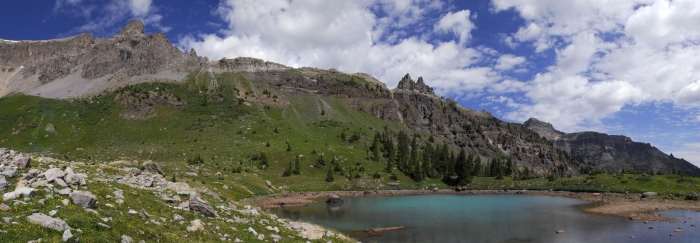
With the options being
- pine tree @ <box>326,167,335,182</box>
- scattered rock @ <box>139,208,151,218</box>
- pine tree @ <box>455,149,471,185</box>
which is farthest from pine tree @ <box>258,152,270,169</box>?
scattered rock @ <box>139,208,151,218</box>

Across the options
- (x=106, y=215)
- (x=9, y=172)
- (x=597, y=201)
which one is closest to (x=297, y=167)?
(x=597, y=201)

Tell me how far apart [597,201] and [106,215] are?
305 feet

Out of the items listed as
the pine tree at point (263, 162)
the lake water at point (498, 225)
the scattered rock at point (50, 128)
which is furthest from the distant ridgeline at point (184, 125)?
the lake water at point (498, 225)

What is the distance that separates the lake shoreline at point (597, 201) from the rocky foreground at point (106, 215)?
39.4 m

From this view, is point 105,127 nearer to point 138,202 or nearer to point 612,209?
point 138,202

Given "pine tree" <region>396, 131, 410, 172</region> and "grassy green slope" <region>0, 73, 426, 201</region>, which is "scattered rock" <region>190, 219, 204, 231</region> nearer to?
"grassy green slope" <region>0, 73, 426, 201</region>

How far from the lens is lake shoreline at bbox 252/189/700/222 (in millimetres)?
59719

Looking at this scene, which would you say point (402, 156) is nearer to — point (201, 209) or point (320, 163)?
point (320, 163)

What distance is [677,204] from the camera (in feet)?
227

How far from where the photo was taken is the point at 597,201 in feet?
264

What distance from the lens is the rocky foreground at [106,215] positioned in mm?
13672

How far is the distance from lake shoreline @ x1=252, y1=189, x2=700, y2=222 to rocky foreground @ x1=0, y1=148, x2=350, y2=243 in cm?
3935

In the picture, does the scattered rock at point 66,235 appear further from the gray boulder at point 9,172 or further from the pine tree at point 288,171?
the pine tree at point 288,171

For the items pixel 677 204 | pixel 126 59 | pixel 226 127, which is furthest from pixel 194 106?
pixel 677 204
